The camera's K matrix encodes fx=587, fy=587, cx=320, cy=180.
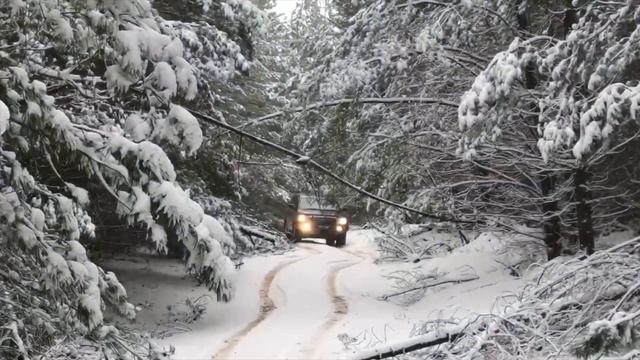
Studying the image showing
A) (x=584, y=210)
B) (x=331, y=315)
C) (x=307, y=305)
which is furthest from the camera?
(x=307, y=305)

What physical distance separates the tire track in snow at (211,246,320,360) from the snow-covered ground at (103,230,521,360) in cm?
2

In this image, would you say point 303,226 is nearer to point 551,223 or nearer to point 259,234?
point 259,234

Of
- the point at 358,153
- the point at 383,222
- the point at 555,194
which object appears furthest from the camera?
the point at 383,222

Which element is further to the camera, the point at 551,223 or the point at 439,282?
the point at 439,282

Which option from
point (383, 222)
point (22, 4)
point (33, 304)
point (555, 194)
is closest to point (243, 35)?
point (555, 194)

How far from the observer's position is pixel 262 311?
11875 mm

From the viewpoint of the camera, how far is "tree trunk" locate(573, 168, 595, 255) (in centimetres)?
871

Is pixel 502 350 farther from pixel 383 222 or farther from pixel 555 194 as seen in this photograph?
pixel 383 222

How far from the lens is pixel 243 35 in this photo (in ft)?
33.2

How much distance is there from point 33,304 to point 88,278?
1.08m

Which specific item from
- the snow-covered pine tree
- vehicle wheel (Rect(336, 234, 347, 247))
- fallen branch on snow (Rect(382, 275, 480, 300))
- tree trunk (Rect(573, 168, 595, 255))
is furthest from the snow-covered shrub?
vehicle wheel (Rect(336, 234, 347, 247))

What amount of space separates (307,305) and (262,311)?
3.24 feet

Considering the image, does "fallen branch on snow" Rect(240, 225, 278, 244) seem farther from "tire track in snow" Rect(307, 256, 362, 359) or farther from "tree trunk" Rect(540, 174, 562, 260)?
"tree trunk" Rect(540, 174, 562, 260)

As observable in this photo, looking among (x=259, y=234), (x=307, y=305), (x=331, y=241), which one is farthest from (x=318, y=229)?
(x=307, y=305)
